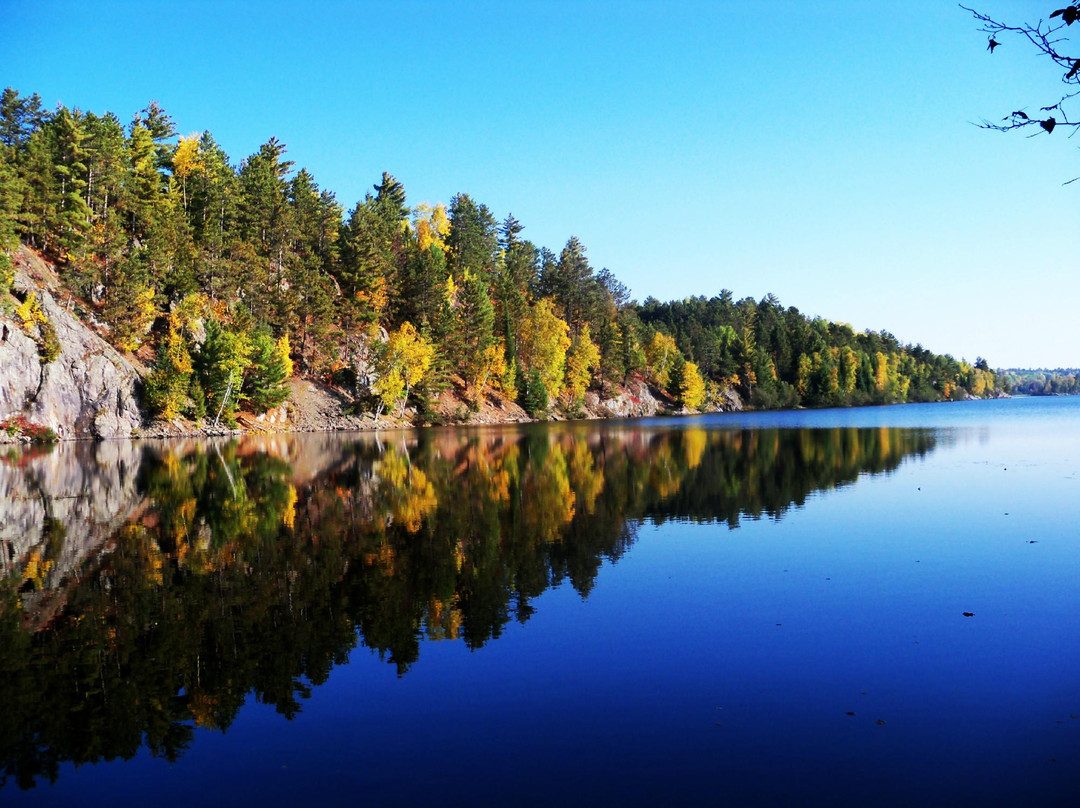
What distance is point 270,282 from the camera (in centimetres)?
8525

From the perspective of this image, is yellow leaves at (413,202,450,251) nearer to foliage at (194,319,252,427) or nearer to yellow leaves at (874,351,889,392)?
foliage at (194,319,252,427)

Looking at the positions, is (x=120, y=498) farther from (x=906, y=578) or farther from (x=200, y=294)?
(x=200, y=294)

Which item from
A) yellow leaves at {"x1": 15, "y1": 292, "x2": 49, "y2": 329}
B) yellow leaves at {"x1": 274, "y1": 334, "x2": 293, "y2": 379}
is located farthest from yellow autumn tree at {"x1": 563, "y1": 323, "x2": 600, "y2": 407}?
yellow leaves at {"x1": 15, "y1": 292, "x2": 49, "y2": 329}

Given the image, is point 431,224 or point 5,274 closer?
point 5,274

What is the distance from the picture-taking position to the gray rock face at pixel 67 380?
2244 inches

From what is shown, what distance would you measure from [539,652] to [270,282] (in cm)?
8072

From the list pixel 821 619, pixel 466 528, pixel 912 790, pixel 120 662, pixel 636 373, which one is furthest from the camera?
pixel 636 373

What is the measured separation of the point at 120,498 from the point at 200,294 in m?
53.0

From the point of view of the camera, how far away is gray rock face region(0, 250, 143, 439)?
187ft

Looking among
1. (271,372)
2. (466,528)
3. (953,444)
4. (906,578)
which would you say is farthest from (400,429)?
(906,578)

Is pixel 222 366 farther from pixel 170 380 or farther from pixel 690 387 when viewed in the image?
pixel 690 387

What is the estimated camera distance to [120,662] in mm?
11781

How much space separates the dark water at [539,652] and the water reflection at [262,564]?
86 mm

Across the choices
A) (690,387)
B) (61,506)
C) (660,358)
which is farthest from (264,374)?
(660,358)
